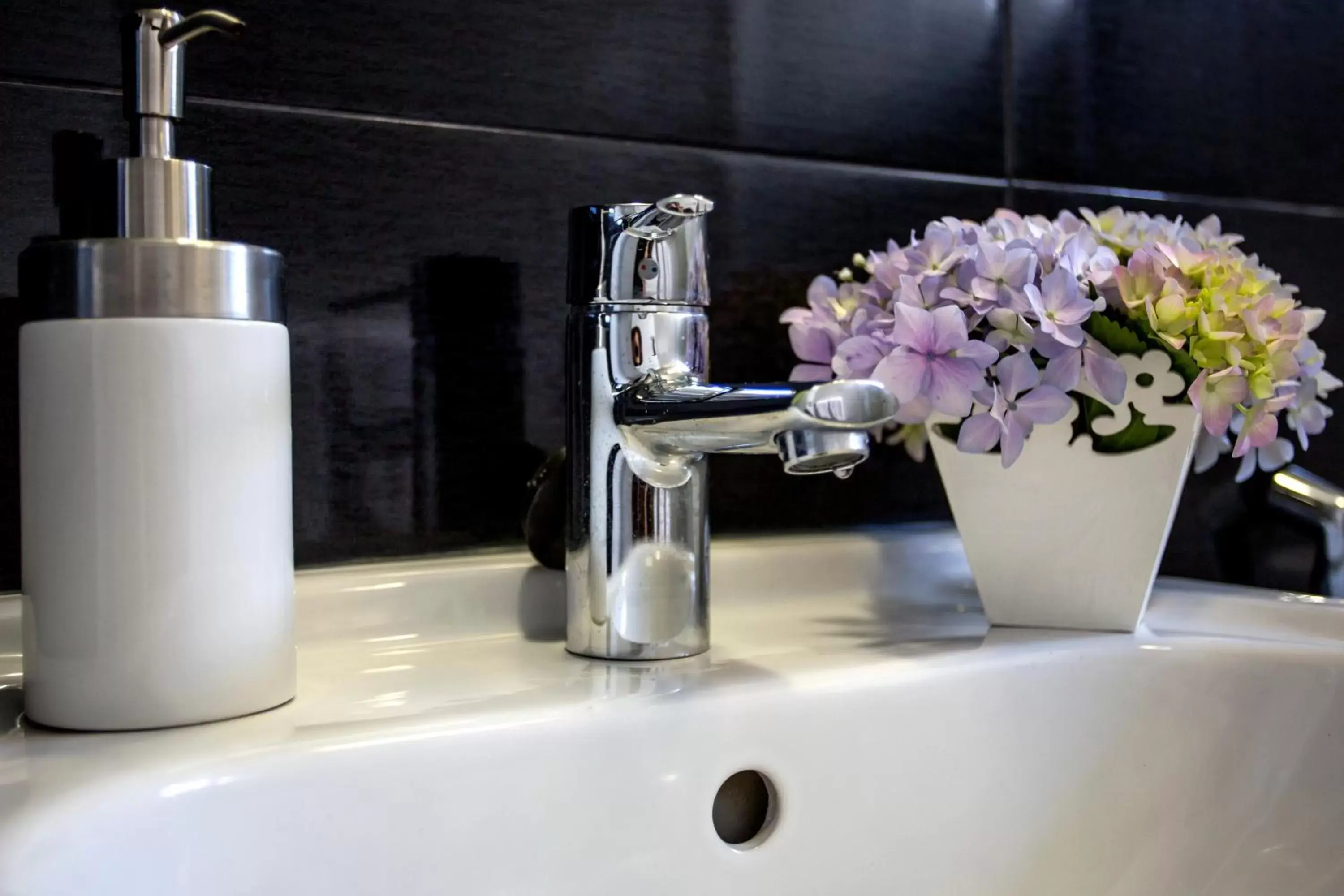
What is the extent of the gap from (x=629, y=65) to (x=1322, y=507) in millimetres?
492

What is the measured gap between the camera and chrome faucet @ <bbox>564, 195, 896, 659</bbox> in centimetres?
51

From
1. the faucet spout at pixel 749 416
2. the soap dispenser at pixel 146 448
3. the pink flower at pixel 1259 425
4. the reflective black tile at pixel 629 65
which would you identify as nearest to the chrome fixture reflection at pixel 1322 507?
the pink flower at pixel 1259 425

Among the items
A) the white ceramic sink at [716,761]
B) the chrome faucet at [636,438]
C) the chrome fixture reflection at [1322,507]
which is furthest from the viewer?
the chrome fixture reflection at [1322,507]

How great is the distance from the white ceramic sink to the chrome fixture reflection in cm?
7

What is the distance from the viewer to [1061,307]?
0.54 meters

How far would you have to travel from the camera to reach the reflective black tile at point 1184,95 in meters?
0.80

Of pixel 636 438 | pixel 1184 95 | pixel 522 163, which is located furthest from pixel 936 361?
pixel 1184 95

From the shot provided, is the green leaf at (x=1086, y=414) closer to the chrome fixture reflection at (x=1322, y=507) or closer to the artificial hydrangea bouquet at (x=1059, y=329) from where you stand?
the artificial hydrangea bouquet at (x=1059, y=329)

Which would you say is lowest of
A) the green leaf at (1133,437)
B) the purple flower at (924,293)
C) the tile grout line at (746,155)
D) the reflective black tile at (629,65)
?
the green leaf at (1133,437)

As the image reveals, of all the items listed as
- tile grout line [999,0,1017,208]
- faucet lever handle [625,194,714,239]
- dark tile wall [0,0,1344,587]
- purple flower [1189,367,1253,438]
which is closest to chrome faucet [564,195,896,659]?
faucet lever handle [625,194,714,239]

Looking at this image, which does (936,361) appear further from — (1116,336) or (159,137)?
(159,137)

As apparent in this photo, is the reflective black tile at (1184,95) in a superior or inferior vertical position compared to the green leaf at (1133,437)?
superior

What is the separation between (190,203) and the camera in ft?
1.39

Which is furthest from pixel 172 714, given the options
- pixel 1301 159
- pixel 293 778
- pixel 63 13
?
pixel 1301 159
